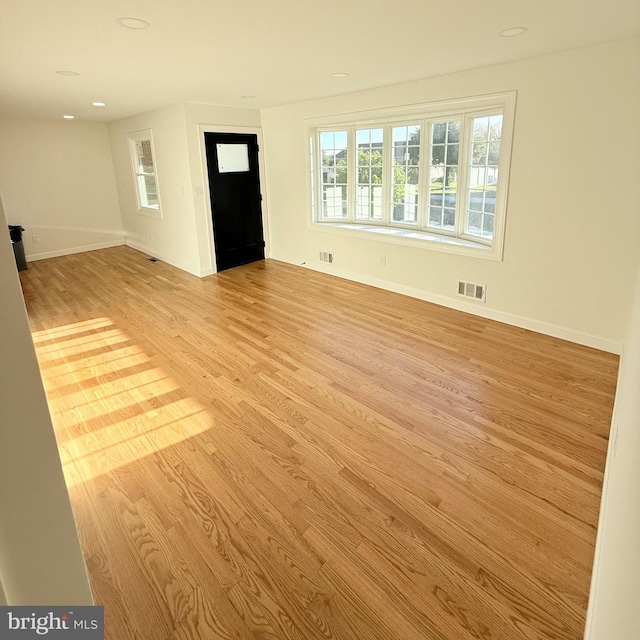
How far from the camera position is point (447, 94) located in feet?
13.5

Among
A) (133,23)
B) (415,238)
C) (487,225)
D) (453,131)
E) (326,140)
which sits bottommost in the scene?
(415,238)

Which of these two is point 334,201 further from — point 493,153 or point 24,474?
point 24,474

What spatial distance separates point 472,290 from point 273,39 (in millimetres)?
2967

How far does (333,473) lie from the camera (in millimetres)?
2264

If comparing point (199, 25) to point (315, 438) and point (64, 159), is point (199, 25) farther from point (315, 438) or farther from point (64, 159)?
point (64, 159)

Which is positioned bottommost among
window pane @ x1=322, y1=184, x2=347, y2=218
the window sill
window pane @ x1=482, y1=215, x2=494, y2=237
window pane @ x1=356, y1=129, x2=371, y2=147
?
the window sill

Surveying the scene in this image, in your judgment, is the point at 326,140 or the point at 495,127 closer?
the point at 495,127

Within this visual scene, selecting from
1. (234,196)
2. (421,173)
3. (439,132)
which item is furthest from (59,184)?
(439,132)

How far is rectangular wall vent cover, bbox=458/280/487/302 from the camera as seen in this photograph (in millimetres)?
4320

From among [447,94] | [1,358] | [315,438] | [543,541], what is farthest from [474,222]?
[1,358]

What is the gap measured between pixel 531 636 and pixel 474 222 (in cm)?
381

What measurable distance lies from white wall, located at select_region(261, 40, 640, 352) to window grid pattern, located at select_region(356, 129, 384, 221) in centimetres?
56

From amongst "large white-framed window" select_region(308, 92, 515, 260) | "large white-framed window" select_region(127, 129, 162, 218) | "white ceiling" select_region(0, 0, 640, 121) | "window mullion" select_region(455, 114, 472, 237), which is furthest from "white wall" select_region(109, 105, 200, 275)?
"window mullion" select_region(455, 114, 472, 237)

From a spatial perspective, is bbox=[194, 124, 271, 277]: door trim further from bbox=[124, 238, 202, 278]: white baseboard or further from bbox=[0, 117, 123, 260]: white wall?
bbox=[0, 117, 123, 260]: white wall
